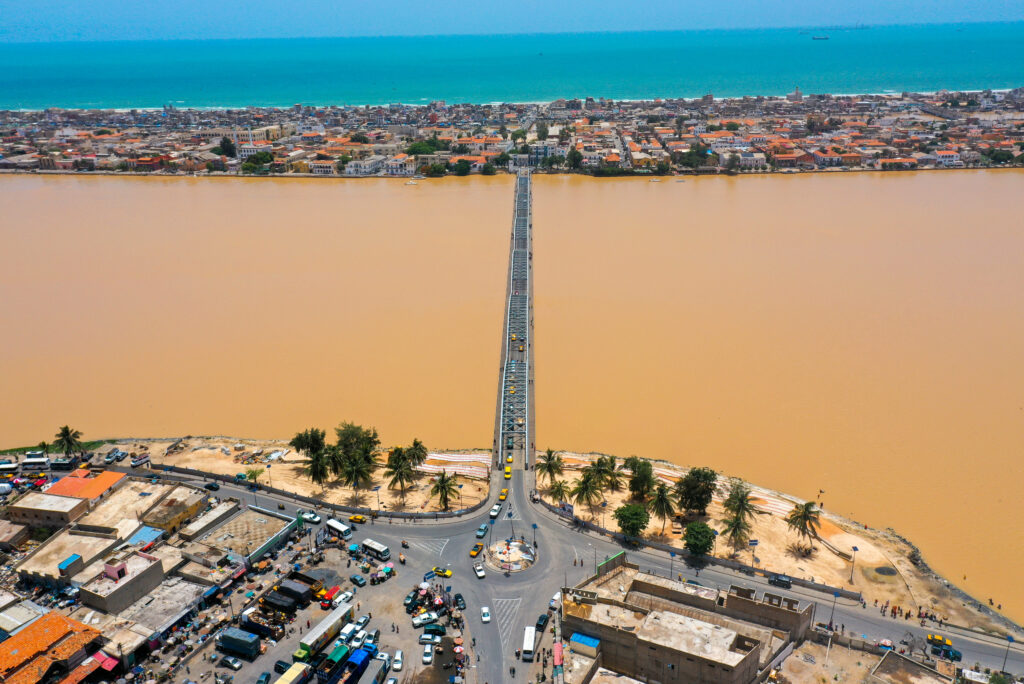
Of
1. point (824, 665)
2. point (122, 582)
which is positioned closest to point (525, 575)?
point (824, 665)

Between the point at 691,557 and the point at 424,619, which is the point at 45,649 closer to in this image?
the point at 424,619

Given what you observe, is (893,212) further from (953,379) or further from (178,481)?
(178,481)

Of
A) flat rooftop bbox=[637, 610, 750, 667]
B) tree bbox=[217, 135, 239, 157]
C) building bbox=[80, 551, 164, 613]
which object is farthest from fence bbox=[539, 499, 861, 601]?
tree bbox=[217, 135, 239, 157]

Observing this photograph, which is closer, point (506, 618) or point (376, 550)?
point (506, 618)

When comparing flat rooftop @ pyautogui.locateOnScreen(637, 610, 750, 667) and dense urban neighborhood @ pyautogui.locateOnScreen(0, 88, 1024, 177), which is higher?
dense urban neighborhood @ pyautogui.locateOnScreen(0, 88, 1024, 177)

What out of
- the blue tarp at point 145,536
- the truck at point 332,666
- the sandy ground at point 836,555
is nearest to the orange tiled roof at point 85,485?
the blue tarp at point 145,536

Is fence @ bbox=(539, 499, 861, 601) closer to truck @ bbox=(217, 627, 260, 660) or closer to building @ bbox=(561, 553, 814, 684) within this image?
building @ bbox=(561, 553, 814, 684)

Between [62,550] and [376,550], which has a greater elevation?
[376,550]
